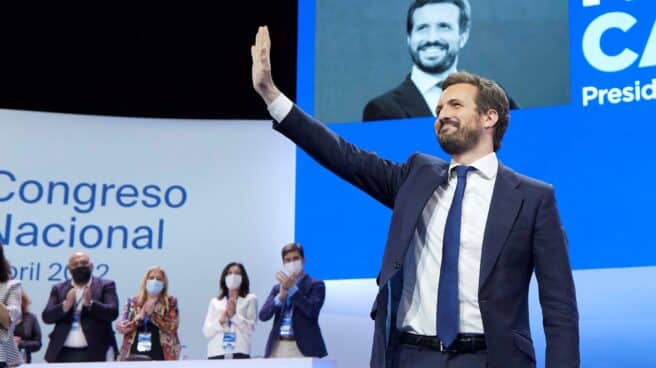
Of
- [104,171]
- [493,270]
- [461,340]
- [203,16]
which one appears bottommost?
[461,340]

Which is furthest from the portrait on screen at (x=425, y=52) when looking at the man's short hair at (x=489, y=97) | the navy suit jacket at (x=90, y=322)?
the man's short hair at (x=489, y=97)

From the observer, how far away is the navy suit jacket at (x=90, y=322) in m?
6.13

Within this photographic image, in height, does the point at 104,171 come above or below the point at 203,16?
below

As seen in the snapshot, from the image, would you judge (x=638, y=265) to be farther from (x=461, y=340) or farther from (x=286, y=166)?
(x=461, y=340)

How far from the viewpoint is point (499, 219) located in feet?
7.66

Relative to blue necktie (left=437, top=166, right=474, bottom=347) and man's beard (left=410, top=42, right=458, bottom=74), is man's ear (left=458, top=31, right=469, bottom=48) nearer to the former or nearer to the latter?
man's beard (left=410, top=42, right=458, bottom=74)

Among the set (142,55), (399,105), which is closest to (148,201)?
(142,55)

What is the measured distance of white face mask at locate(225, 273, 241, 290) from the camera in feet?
21.9

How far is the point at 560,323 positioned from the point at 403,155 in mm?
4998

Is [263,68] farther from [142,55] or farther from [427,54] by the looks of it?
[142,55]

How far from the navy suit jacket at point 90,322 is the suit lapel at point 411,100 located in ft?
9.01

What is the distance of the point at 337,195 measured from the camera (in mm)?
7520

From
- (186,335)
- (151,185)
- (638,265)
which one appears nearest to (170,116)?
(151,185)

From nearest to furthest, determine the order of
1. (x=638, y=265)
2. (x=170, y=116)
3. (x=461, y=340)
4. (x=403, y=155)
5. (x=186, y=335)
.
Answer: (x=461, y=340) → (x=638, y=265) → (x=403, y=155) → (x=186, y=335) → (x=170, y=116)
